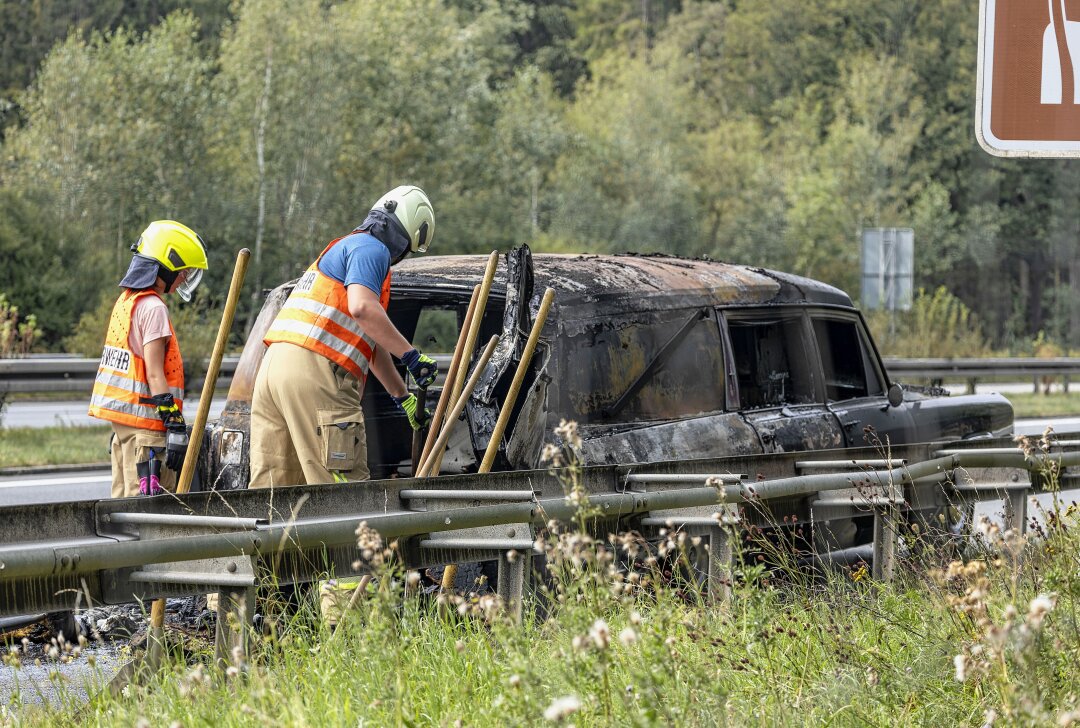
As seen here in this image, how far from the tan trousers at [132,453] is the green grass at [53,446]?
6751 mm

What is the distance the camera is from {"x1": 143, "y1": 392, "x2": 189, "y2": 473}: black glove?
20.1 ft

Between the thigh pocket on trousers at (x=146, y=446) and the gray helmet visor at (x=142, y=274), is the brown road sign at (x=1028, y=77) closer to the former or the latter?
the gray helmet visor at (x=142, y=274)

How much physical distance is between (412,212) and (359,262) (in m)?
0.38

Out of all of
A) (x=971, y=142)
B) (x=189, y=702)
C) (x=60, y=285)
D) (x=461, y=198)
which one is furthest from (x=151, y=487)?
(x=971, y=142)

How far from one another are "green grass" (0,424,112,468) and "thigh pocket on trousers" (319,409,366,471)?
789 centimetres

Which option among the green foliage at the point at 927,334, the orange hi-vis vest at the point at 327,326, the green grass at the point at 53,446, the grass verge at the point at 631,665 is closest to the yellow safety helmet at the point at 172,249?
the orange hi-vis vest at the point at 327,326

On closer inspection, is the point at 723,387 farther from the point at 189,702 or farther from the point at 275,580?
the point at 189,702

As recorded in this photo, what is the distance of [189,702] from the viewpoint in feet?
11.8

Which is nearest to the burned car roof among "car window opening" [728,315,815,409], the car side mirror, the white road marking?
"car window opening" [728,315,815,409]

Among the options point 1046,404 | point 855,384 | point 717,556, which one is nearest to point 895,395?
point 855,384

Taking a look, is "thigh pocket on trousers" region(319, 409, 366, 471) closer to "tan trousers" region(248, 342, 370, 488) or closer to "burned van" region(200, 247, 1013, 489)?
"tan trousers" region(248, 342, 370, 488)

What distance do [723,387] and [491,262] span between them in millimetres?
1261

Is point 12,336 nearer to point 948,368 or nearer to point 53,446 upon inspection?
point 53,446

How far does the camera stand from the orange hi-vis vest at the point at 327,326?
18.9 feet
